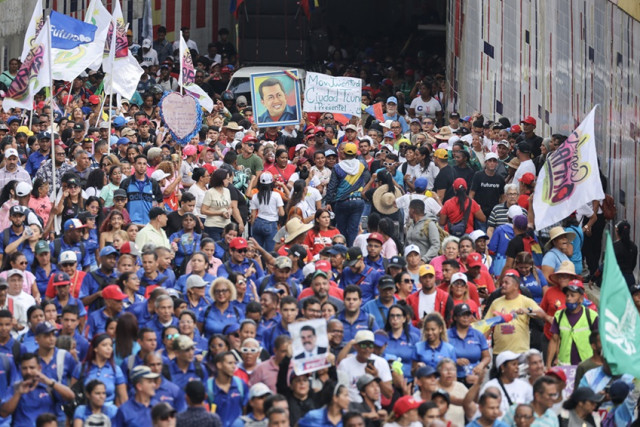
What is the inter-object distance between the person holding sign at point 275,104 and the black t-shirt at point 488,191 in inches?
202

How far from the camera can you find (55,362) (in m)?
14.2

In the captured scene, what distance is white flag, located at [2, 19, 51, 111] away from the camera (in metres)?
22.0

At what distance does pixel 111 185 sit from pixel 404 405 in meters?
8.25

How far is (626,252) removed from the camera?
19.4 meters

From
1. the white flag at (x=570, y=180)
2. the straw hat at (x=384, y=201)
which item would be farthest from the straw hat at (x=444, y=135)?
the white flag at (x=570, y=180)

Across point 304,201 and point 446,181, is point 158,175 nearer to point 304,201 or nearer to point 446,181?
point 304,201

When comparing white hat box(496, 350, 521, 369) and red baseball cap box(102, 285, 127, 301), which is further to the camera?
red baseball cap box(102, 285, 127, 301)

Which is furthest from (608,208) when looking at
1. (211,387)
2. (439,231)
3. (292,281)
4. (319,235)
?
(211,387)

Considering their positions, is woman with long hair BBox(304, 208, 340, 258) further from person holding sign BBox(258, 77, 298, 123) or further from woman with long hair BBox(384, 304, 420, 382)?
person holding sign BBox(258, 77, 298, 123)

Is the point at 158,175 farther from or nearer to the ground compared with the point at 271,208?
farther from the ground

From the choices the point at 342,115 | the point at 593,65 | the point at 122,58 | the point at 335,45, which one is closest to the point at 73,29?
the point at 122,58

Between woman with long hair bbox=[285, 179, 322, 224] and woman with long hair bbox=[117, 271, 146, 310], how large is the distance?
4.51m

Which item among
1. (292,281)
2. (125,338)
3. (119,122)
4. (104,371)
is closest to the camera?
(104,371)

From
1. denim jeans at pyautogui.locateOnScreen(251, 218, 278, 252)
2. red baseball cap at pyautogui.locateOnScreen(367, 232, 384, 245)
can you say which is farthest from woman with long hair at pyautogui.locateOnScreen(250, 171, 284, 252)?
red baseball cap at pyautogui.locateOnScreen(367, 232, 384, 245)
